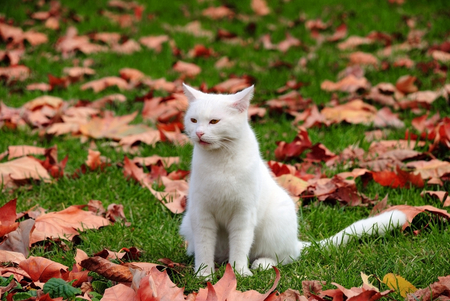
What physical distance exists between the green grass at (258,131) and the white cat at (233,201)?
0.11 metres

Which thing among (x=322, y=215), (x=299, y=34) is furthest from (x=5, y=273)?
(x=299, y=34)

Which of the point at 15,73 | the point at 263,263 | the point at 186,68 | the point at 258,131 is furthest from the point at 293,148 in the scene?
the point at 15,73

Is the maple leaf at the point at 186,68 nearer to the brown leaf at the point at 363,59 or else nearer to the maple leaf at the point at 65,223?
the brown leaf at the point at 363,59

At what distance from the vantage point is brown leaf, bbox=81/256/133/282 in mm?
2102

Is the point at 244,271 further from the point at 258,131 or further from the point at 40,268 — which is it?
the point at 258,131

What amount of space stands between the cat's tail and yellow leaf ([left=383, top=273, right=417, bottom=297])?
485mm

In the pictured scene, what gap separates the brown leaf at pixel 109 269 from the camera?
82.7 inches

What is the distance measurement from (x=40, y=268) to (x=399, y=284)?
148 centimetres

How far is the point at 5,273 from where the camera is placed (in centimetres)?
213

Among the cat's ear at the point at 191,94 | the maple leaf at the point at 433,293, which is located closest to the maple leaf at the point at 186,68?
the cat's ear at the point at 191,94

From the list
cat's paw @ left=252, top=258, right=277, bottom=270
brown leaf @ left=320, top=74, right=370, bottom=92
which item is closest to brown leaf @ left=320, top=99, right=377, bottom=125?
brown leaf @ left=320, top=74, right=370, bottom=92

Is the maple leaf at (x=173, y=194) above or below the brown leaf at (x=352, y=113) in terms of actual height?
below

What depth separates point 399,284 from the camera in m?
2.05

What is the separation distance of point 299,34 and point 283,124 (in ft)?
9.05
